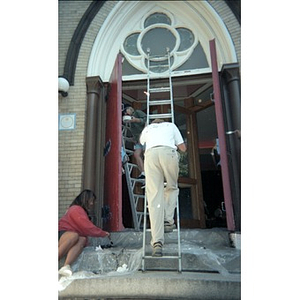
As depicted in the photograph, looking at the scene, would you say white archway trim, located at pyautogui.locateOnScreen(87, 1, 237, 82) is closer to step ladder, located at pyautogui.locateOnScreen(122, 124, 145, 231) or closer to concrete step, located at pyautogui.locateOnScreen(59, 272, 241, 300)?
step ladder, located at pyautogui.locateOnScreen(122, 124, 145, 231)

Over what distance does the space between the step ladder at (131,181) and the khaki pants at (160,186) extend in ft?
3.47

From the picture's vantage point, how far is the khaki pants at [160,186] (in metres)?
2.37

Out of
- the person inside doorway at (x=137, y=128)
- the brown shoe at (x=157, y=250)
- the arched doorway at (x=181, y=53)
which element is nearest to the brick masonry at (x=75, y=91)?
the arched doorway at (x=181, y=53)

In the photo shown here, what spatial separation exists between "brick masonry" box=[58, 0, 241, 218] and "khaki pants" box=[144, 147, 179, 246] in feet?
5.27

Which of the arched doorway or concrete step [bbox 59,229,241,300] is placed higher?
the arched doorway

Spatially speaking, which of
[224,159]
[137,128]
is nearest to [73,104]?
[137,128]

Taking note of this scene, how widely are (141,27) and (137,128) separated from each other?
173 cm

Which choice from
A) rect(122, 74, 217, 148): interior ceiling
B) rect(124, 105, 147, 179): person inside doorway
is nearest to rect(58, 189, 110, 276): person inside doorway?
rect(124, 105, 147, 179): person inside doorway

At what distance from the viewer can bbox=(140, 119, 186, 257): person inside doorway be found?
237 cm
